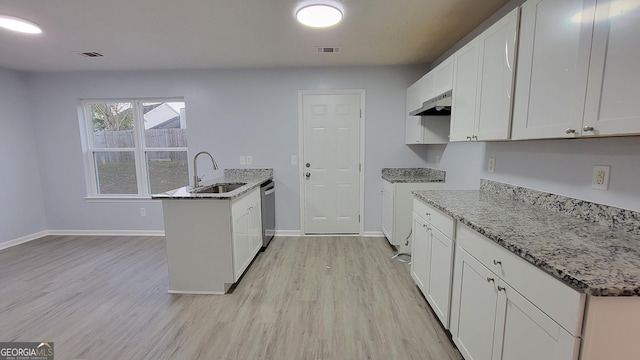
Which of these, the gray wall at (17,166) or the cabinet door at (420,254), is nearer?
the cabinet door at (420,254)

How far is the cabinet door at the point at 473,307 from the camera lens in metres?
1.29

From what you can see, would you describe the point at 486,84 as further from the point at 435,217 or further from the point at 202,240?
the point at 202,240

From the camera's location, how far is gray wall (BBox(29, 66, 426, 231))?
3.64 meters

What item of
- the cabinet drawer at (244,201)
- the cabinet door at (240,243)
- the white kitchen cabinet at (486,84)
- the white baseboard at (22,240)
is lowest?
the white baseboard at (22,240)

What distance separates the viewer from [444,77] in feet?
8.13

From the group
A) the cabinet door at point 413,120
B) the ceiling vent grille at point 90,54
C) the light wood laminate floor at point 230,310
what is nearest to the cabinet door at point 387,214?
the light wood laminate floor at point 230,310

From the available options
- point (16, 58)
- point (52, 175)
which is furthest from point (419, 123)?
point (52, 175)

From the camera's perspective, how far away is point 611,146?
1292 millimetres

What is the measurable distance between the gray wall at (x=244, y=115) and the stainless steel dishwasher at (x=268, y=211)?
5.8 inches

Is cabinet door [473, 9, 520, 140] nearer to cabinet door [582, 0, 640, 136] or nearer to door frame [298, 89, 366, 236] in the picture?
cabinet door [582, 0, 640, 136]

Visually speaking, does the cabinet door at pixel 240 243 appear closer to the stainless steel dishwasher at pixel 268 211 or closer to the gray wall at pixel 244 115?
the stainless steel dishwasher at pixel 268 211

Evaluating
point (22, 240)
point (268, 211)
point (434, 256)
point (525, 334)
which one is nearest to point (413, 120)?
point (434, 256)

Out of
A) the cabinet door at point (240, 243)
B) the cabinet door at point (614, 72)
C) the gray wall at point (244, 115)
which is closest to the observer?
the cabinet door at point (614, 72)

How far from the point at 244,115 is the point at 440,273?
3141mm
